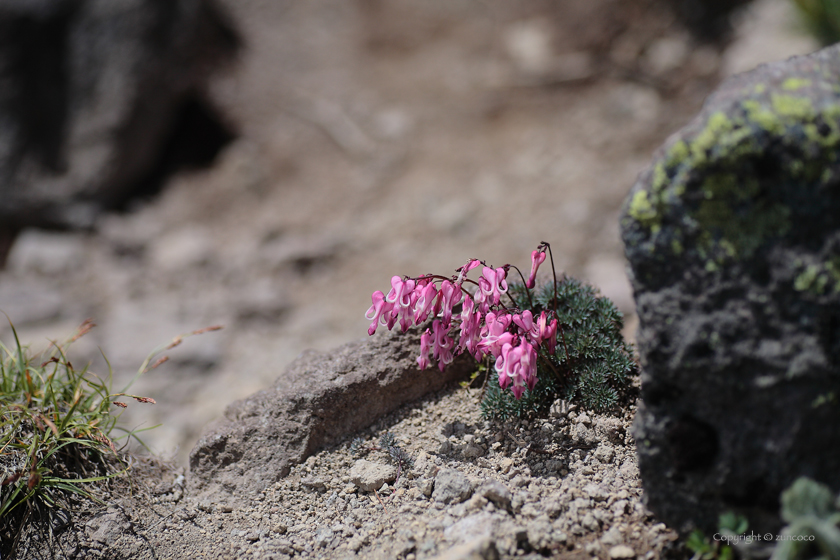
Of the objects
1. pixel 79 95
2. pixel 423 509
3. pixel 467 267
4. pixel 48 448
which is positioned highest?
pixel 79 95

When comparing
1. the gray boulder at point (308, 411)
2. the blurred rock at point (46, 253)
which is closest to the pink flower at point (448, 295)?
the gray boulder at point (308, 411)

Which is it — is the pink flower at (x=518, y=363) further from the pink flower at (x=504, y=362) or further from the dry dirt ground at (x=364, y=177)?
the dry dirt ground at (x=364, y=177)

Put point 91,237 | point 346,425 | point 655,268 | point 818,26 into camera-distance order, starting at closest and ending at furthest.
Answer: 1. point 655,268
2. point 346,425
3. point 818,26
4. point 91,237

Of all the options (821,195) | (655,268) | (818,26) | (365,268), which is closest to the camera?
(821,195)

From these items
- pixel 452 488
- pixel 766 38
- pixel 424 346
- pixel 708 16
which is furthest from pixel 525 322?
pixel 708 16

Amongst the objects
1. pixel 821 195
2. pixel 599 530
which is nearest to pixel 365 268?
pixel 599 530

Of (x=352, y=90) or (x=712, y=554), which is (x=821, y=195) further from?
(x=352, y=90)

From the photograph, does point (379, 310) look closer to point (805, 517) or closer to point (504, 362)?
point (504, 362)
